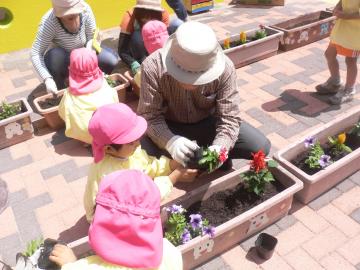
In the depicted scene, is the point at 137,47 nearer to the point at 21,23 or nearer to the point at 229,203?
the point at 21,23

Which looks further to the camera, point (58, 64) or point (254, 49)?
point (254, 49)

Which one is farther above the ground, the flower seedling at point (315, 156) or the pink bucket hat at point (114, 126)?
the pink bucket hat at point (114, 126)

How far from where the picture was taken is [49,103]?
4.29 m

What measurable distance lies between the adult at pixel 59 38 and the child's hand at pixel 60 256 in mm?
2457

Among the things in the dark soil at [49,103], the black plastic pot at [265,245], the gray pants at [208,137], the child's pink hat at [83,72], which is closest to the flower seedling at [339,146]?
the gray pants at [208,137]

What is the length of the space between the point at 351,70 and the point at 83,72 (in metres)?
3.03

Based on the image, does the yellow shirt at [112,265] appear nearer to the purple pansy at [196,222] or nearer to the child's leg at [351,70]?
the purple pansy at [196,222]

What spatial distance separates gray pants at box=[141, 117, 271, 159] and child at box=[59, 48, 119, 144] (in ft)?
2.35

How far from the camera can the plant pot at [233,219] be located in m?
2.54

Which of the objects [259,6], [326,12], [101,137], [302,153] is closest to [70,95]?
[101,137]

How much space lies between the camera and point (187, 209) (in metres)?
2.86

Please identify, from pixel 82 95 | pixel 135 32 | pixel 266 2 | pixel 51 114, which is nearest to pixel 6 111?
pixel 51 114

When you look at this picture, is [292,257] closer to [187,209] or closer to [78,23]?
[187,209]

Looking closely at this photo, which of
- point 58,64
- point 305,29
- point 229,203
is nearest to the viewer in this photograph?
point 229,203
